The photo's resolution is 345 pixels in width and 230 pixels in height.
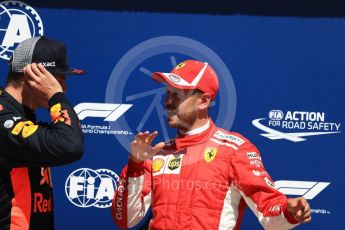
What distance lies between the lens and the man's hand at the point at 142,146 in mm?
2023

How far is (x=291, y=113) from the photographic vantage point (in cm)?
260

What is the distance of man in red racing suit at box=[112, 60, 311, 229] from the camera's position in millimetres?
2088

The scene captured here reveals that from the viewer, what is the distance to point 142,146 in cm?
204

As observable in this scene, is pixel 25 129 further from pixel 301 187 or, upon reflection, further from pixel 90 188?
pixel 301 187

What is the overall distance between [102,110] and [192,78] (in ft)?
2.15

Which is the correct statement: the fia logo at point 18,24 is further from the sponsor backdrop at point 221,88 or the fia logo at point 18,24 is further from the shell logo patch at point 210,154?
the shell logo patch at point 210,154

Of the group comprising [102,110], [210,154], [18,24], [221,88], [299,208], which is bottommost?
[299,208]

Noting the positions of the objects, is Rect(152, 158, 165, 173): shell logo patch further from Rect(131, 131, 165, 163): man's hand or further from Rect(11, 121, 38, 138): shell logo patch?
Rect(11, 121, 38, 138): shell logo patch

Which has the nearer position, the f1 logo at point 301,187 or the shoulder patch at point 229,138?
the shoulder patch at point 229,138

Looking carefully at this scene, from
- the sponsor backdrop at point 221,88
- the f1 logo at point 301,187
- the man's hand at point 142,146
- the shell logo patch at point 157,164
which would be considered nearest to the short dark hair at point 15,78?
the man's hand at point 142,146

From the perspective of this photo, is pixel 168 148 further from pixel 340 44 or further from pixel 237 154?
pixel 340 44

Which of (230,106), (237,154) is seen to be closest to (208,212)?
(237,154)

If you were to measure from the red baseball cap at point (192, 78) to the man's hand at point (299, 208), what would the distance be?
24.1 inches

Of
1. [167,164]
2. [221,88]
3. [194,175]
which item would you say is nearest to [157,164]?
[167,164]
